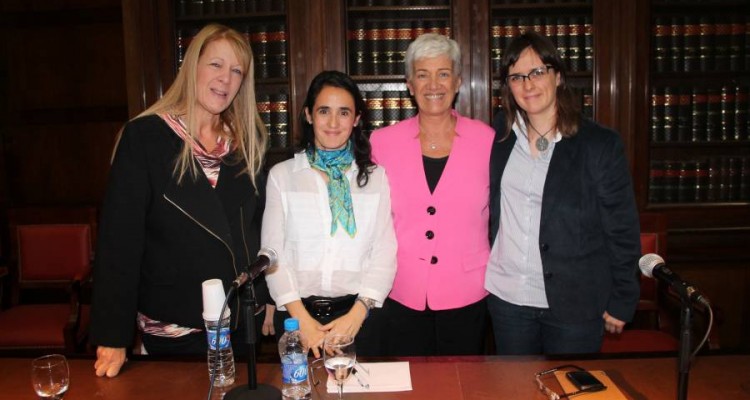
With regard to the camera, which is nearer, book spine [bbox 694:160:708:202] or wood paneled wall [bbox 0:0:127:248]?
book spine [bbox 694:160:708:202]

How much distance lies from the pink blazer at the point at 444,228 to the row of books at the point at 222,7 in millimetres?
1673

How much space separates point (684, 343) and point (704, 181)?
2.75 meters

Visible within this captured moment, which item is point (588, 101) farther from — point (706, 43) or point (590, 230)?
point (590, 230)

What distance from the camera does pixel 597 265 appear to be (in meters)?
1.84

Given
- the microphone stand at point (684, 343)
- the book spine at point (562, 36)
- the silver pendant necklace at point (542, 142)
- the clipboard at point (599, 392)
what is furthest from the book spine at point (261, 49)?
the microphone stand at point (684, 343)

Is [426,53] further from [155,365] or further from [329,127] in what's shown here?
[155,365]

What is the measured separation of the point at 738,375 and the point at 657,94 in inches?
91.3

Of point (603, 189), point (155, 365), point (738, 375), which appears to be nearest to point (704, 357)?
point (738, 375)

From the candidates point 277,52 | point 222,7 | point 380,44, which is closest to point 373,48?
point 380,44

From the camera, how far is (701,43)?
10.7 feet

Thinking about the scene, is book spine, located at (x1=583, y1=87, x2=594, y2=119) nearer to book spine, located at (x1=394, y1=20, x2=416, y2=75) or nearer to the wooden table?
book spine, located at (x1=394, y1=20, x2=416, y2=75)

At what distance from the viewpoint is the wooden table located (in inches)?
51.9

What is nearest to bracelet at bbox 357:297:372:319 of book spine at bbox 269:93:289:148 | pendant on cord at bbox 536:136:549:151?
pendant on cord at bbox 536:136:549:151

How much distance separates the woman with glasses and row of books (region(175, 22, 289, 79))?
172 cm
